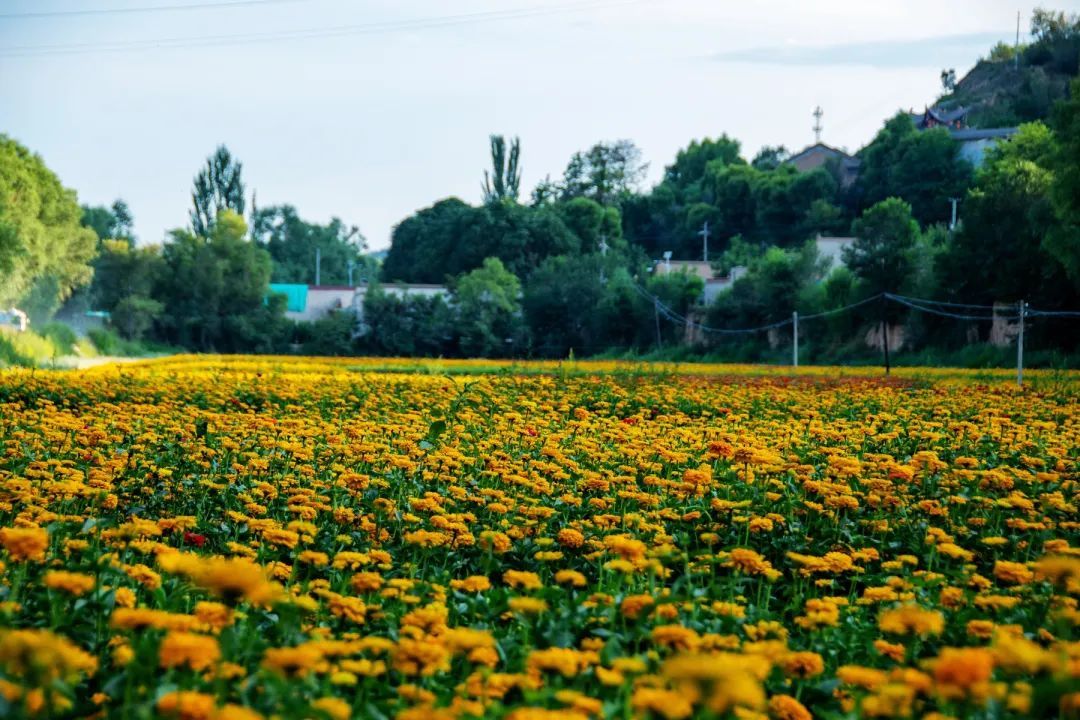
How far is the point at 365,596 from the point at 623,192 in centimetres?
7898

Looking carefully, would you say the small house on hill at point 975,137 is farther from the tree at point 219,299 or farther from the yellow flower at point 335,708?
the yellow flower at point 335,708

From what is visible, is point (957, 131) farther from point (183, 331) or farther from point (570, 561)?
point (570, 561)

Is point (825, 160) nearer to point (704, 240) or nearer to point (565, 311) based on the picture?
point (704, 240)

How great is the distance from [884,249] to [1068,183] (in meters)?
13.1

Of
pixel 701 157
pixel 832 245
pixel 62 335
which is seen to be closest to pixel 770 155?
pixel 701 157

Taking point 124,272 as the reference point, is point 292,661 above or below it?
below

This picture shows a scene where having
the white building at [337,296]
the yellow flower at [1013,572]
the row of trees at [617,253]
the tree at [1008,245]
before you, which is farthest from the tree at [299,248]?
the yellow flower at [1013,572]

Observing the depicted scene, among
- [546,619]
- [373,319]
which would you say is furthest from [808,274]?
[546,619]

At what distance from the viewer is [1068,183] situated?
77.4ft

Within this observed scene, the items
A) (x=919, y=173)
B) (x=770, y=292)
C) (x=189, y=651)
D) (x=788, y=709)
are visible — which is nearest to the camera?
(x=189, y=651)

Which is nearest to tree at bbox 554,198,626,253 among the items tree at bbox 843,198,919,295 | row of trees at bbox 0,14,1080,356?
row of trees at bbox 0,14,1080,356

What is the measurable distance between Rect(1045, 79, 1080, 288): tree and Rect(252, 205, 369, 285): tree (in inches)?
2652

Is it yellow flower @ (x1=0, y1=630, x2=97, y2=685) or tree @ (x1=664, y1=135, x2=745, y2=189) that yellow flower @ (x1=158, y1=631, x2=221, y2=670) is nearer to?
yellow flower @ (x1=0, y1=630, x2=97, y2=685)

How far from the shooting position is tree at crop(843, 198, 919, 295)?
36.5m
